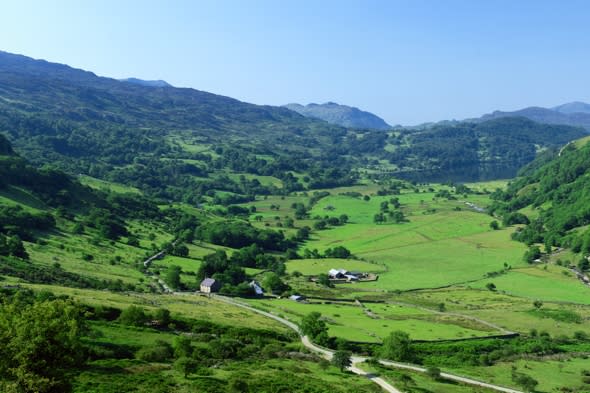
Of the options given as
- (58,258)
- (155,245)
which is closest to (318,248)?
(155,245)

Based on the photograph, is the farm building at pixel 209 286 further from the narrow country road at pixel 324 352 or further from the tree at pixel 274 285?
the tree at pixel 274 285

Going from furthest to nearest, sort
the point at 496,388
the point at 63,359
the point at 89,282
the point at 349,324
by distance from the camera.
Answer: the point at 89,282
the point at 349,324
the point at 496,388
the point at 63,359

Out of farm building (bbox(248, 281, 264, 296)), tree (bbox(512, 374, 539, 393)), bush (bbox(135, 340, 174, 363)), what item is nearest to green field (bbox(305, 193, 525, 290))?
farm building (bbox(248, 281, 264, 296))

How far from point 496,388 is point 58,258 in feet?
257

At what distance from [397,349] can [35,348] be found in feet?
145

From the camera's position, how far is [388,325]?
80.4 meters

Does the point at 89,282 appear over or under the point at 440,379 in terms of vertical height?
under

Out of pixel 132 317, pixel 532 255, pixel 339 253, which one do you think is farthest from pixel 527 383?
pixel 339 253

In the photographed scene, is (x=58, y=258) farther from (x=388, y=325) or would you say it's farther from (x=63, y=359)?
(x=63, y=359)

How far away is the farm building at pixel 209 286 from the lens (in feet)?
324

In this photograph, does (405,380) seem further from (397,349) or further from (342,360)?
(397,349)

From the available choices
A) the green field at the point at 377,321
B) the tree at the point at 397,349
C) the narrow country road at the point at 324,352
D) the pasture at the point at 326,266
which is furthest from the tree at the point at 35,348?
the pasture at the point at 326,266

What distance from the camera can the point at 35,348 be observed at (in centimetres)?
3100

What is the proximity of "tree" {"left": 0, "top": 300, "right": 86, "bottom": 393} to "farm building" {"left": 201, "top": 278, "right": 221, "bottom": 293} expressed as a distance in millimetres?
64389
